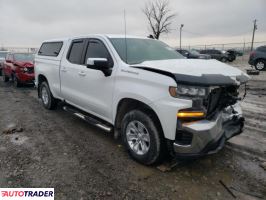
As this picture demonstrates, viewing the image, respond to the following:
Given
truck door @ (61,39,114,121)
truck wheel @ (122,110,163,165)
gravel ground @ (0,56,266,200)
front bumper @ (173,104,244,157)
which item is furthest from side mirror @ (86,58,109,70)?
front bumper @ (173,104,244,157)

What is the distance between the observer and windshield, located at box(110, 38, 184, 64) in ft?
13.8

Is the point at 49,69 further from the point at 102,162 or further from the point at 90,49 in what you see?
the point at 102,162

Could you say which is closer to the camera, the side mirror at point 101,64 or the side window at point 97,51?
the side mirror at point 101,64

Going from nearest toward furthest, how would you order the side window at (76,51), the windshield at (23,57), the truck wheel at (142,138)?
the truck wheel at (142,138) → the side window at (76,51) → the windshield at (23,57)

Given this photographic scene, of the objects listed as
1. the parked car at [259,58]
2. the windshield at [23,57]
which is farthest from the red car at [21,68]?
the parked car at [259,58]

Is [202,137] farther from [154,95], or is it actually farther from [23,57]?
[23,57]

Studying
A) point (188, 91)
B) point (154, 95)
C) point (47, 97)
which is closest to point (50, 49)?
point (47, 97)

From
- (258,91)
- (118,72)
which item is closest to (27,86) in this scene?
(118,72)

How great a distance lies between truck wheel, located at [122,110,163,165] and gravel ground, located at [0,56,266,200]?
186 millimetres

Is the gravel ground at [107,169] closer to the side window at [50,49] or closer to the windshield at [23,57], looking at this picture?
the side window at [50,49]

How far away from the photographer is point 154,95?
3.32 m

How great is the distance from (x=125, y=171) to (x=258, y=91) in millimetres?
8138

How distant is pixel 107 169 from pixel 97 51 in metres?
2.12

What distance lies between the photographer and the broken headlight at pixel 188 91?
310 centimetres
